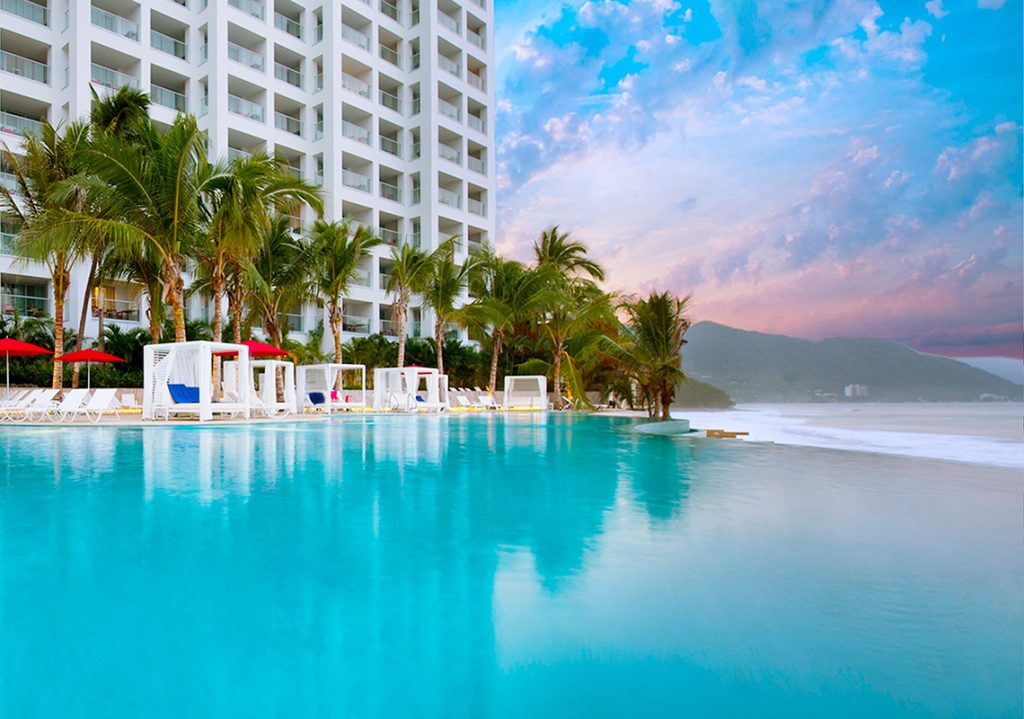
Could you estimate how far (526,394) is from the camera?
2616cm

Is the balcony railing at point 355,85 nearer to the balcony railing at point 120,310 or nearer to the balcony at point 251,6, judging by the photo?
the balcony at point 251,6

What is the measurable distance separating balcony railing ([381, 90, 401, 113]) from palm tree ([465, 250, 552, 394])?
1780 centimetres

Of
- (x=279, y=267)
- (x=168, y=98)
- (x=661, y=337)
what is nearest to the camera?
(x=661, y=337)

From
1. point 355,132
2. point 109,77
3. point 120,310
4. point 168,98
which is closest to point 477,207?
point 355,132

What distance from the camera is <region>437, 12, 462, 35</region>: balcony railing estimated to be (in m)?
40.8

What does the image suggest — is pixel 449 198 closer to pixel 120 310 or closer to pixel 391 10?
pixel 391 10

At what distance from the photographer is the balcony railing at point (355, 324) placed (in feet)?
111

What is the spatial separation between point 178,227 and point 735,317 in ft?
126

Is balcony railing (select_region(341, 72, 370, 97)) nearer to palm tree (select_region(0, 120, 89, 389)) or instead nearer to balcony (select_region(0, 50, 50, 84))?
balcony (select_region(0, 50, 50, 84))

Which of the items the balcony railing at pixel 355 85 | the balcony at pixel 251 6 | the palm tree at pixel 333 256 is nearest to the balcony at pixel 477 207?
the balcony railing at pixel 355 85

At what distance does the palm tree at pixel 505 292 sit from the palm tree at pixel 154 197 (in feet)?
35.6

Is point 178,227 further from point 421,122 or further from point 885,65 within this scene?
point 885,65

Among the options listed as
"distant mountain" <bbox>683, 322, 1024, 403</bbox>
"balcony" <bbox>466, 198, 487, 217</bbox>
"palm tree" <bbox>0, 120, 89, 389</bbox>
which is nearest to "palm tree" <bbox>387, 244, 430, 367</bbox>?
"palm tree" <bbox>0, 120, 89, 389</bbox>

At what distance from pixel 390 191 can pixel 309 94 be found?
6.49 m
